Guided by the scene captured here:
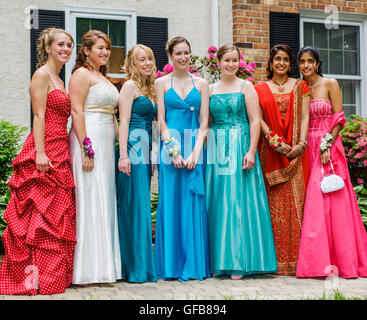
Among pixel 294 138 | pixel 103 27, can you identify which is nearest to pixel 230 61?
pixel 294 138

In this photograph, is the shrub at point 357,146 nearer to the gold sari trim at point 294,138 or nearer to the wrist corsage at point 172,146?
the gold sari trim at point 294,138

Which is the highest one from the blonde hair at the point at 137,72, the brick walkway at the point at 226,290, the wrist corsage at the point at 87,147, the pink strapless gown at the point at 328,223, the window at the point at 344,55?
the window at the point at 344,55

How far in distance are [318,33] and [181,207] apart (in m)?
5.02

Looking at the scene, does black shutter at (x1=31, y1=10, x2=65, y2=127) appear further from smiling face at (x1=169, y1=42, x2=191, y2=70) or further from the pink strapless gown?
the pink strapless gown

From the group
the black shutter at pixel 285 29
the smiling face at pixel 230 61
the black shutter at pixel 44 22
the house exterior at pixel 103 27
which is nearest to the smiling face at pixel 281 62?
the smiling face at pixel 230 61

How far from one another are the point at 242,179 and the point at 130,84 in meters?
1.39

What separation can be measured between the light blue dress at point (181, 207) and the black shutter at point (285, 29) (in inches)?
139

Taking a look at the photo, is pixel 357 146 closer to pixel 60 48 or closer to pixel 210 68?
pixel 210 68

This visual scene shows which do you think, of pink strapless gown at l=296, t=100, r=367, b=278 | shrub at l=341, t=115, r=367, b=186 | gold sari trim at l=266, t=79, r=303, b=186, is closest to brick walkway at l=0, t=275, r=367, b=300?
pink strapless gown at l=296, t=100, r=367, b=278

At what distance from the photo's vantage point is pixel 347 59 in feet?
Result: 29.0

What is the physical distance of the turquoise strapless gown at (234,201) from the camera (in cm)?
496

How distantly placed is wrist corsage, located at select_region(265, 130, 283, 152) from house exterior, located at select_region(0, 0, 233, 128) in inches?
122

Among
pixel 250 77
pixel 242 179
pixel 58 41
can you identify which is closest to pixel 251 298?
pixel 242 179

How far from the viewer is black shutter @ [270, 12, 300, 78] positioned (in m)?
8.09
